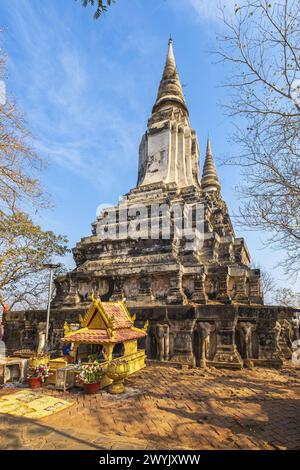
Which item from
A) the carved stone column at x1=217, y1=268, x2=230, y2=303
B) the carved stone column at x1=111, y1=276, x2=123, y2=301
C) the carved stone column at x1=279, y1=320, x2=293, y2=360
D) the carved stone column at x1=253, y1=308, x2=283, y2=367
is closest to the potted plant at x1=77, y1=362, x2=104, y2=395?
the carved stone column at x1=111, y1=276, x2=123, y2=301

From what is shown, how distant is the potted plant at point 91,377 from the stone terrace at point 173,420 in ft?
0.93

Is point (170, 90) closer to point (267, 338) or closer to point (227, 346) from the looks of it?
point (267, 338)

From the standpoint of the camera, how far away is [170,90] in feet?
78.1

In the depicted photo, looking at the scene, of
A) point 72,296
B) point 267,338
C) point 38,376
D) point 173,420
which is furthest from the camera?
point 72,296

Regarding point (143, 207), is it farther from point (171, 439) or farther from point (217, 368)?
point (171, 439)

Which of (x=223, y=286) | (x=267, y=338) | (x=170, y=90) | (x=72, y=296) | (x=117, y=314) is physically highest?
(x=170, y=90)

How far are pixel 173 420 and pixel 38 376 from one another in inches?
206

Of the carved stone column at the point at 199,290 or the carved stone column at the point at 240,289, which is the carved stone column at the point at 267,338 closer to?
the carved stone column at the point at 240,289

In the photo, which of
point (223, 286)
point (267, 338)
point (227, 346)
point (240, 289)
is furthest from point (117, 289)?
point (267, 338)

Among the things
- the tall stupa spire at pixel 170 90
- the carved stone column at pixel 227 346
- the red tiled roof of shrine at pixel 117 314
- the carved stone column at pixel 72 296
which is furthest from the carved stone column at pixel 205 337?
the tall stupa spire at pixel 170 90

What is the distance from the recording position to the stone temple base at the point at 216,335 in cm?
1191

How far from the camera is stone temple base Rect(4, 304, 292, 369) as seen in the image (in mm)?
11906

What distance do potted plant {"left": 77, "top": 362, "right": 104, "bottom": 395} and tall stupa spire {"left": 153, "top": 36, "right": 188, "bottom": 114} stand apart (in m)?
21.2

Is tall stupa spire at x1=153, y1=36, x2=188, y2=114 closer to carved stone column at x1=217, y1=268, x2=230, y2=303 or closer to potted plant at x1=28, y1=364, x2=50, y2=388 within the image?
carved stone column at x1=217, y1=268, x2=230, y2=303
